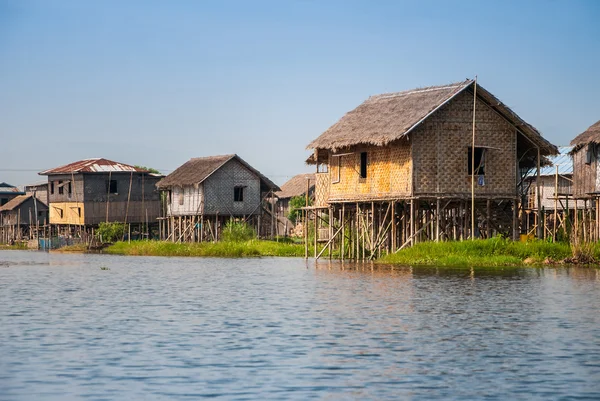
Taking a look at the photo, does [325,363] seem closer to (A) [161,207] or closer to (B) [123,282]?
(B) [123,282]

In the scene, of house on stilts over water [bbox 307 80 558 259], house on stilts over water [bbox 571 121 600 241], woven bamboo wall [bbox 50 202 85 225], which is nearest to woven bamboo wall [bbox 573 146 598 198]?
house on stilts over water [bbox 571 121 600 241]

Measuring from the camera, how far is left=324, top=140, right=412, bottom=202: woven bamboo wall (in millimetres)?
33562

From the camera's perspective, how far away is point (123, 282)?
28.4 meters

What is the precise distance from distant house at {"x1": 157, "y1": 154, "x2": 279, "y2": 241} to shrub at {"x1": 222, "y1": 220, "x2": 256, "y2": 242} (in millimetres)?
3722

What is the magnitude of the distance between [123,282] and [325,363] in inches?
627

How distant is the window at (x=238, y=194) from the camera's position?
185 ft

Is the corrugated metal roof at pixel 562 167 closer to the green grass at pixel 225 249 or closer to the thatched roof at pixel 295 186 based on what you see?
the green grass at pixel 225 249

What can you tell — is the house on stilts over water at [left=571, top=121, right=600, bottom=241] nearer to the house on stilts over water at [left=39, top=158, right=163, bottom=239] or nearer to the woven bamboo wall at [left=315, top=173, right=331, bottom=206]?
the woven bamboo wall at [left=315, top=173, right=331, bottom=206]

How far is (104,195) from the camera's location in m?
63.3

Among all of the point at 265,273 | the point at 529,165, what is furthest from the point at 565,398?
the point at 529,165

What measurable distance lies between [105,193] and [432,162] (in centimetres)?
3414

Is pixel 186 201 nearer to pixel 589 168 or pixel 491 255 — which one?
pixel 589 168

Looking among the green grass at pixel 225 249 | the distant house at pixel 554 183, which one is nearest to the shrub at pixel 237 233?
the green grass at pixel 225 249

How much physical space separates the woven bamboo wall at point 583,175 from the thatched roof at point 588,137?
379mm
